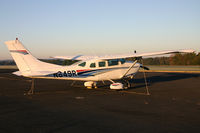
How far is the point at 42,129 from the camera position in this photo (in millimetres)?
6223

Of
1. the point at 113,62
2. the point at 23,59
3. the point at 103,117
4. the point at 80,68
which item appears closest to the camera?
the point at 103,117

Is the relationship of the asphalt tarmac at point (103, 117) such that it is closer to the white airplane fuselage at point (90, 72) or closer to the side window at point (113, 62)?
the white airplane fuselage at point (90, 72)

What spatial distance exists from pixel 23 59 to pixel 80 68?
12.5 ft

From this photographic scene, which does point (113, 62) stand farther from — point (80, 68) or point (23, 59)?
point (23, 59)

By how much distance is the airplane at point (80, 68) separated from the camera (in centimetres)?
1301

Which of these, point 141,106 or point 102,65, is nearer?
point 141,106

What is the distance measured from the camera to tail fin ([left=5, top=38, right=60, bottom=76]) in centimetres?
1280

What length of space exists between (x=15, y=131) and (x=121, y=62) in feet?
33.2

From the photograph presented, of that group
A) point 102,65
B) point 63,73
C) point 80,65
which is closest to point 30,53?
point 63,73

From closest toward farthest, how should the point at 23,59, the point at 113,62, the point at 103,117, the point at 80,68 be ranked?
the point at 103,117 → the point at 23,59 → the point at 80,68 → the point at 113,62

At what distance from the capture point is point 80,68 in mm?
14406

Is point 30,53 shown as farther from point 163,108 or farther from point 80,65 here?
point 163,108

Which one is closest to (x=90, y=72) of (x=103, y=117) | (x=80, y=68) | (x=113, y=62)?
(x=80, y=68)

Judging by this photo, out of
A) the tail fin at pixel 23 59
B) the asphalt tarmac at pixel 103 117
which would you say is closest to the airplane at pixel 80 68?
the tail fin at pixel 23 59
